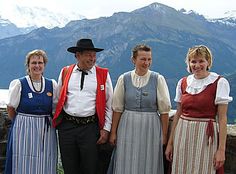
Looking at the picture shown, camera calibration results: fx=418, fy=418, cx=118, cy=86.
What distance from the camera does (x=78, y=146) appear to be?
4207 mm

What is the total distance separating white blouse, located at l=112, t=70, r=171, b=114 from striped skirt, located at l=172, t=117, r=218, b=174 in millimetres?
256

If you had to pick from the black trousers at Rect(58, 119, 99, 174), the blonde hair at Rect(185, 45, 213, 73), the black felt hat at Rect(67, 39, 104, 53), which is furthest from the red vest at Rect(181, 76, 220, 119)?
the black felt hat at Rect(67, 39, 104, 53)

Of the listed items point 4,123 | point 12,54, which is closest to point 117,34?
point 12,54

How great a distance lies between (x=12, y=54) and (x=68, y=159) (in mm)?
180466

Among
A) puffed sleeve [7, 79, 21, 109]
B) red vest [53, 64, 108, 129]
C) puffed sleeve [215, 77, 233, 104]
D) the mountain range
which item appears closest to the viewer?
puffed sleeve [215, 77, 233, 104]

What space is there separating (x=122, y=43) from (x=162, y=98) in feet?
517

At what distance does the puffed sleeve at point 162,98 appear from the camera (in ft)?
13.4

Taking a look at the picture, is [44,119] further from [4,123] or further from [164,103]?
[164,103]

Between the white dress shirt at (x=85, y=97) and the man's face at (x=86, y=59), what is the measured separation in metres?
0.07

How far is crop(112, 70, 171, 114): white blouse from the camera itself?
13.4 feet

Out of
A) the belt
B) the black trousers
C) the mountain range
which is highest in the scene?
the mountain range

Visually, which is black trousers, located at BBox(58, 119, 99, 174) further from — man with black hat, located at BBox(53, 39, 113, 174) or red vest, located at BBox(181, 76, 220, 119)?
red vest, located at BBox(181, 76, 220, 119)

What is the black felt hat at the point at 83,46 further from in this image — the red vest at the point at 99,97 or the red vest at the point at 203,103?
the red vest at the point at 203,103

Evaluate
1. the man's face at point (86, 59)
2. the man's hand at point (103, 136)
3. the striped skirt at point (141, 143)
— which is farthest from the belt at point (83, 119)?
the man's face at point (86, 59)
